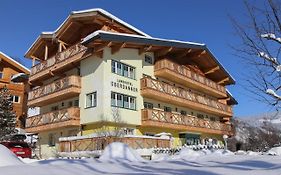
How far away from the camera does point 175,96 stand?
28609mm

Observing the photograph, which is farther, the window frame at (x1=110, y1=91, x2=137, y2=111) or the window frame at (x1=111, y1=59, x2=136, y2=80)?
the window frame at (x1=111, y1=59, x2=136, y2=80)

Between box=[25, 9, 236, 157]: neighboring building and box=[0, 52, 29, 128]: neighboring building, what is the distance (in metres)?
9.03

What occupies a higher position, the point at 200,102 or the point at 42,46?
the point at 42,46

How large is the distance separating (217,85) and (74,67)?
1795 cm

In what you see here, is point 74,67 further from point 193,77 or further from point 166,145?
point 193,77

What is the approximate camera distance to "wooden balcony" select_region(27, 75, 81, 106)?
25.0 m

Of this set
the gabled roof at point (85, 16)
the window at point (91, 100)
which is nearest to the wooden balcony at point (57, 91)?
the window at point (91, 100)

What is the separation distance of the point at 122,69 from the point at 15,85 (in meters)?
21.3

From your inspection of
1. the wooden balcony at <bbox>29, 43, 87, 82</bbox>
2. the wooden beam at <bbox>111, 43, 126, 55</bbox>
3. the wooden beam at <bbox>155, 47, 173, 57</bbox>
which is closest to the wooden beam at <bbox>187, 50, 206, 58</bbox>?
the wooden beam at <bbox>155, 47, 173, 57</bbox>

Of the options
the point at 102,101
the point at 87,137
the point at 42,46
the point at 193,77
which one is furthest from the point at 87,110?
the point at 193,77

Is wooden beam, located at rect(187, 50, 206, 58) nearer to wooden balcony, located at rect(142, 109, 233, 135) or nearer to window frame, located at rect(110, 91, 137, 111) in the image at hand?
wooden balcony, located at rect(142, 109, 233, 135)

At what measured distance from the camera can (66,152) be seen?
22438 mm

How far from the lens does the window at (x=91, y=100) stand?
24109mm

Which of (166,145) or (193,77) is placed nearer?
(166,145)
